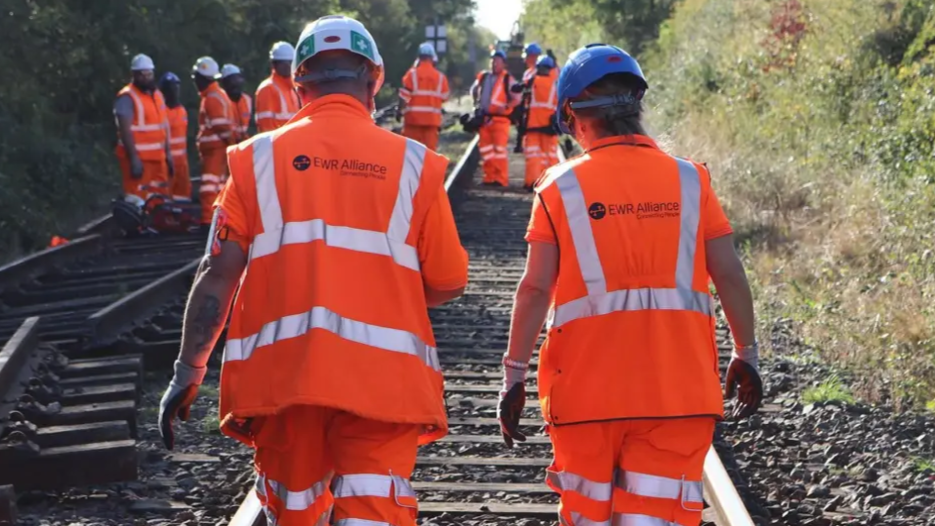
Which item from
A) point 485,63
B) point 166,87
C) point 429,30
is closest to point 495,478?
point 166,87

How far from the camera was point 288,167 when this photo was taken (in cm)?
340

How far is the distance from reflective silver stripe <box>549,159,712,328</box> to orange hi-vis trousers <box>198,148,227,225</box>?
10935 millimetres

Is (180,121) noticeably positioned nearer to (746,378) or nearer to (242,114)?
(242,114)

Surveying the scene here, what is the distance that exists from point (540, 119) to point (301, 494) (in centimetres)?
1372

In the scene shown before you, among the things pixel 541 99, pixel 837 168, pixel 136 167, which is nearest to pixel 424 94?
pixel 541 99

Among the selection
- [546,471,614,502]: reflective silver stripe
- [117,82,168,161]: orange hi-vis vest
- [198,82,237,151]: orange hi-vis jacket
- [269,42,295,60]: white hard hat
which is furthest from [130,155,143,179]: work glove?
[546,471,614,502]: reflective silver stripe

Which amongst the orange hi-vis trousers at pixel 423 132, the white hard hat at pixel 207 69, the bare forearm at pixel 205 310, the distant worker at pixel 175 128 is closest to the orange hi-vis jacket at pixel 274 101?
the white hard hat at pixel 207 69

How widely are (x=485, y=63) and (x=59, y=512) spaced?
92.3 meters

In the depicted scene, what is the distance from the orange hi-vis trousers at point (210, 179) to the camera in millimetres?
14188

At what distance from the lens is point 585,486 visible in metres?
3.60

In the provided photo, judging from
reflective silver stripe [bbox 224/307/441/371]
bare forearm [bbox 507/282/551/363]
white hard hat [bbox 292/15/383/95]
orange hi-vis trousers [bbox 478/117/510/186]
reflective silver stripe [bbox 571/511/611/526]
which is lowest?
reflective silver stripe [bbox 571/511/611/526]

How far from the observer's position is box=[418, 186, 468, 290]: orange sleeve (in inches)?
137

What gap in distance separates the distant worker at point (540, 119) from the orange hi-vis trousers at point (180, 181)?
14.6 ft

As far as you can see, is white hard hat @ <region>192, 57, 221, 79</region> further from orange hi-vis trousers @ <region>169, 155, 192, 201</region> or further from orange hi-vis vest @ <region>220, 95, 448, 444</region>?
orange hi-vis vest @ <region>220, 95, 448, 444</region>
